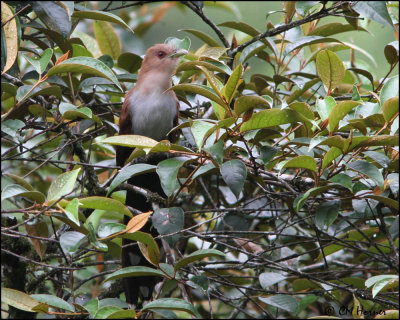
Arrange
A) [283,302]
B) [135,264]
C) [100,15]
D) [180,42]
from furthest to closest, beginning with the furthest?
[180,42]
[135,264]
[283,302]
[100,15]

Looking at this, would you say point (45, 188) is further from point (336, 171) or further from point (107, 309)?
point (336, 171)

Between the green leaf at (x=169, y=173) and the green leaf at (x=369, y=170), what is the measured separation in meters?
0.69

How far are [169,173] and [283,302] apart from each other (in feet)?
3.61

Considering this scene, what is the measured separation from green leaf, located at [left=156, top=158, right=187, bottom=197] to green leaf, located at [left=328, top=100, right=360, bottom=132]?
60 cm

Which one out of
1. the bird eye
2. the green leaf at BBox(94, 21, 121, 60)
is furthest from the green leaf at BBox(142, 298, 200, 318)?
the bird eye

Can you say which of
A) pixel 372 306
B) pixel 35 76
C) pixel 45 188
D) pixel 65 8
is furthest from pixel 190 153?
pixel 45 188

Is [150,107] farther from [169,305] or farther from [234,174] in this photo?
[169,305]

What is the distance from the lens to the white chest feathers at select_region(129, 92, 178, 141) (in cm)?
369

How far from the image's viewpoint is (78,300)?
2834 mm

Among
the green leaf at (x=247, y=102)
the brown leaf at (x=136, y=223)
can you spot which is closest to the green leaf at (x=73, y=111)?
the brown leaf at (x=136, y=223)

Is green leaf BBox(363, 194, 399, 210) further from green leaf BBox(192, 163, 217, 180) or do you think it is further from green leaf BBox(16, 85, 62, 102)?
green leaf BBox(16, 85, 62, 102)

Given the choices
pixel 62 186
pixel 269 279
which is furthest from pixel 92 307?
pixel 269 279

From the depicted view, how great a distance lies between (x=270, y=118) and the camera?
2.17 meters

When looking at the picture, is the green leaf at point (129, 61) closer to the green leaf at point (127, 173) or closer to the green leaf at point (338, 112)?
the green leaf at point (127, 173)
